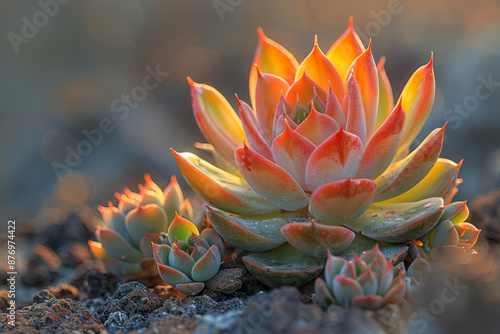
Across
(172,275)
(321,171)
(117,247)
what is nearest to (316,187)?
(321,171)

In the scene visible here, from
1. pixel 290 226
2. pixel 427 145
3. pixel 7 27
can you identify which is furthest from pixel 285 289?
pixel 7 27

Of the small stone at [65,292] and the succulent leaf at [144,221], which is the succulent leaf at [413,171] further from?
the small stone at [65,292]

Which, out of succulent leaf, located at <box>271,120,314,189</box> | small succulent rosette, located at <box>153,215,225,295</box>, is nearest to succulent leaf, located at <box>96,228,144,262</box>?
small succulent rosette, located at <box>153,215,225,295</box>

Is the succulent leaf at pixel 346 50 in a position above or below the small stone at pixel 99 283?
above

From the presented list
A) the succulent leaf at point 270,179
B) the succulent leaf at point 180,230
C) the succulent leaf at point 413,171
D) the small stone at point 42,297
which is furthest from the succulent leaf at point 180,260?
the succulent leaf at point 413,171

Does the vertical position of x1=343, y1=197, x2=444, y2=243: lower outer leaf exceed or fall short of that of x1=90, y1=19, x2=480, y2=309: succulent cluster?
it falls short

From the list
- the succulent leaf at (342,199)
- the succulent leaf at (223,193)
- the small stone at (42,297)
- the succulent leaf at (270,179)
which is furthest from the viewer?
the small stone at (42,297)

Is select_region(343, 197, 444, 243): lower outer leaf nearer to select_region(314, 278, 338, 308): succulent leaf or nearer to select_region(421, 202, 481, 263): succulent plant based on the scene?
select_region(421, 202, 481, 263): succulent plant
